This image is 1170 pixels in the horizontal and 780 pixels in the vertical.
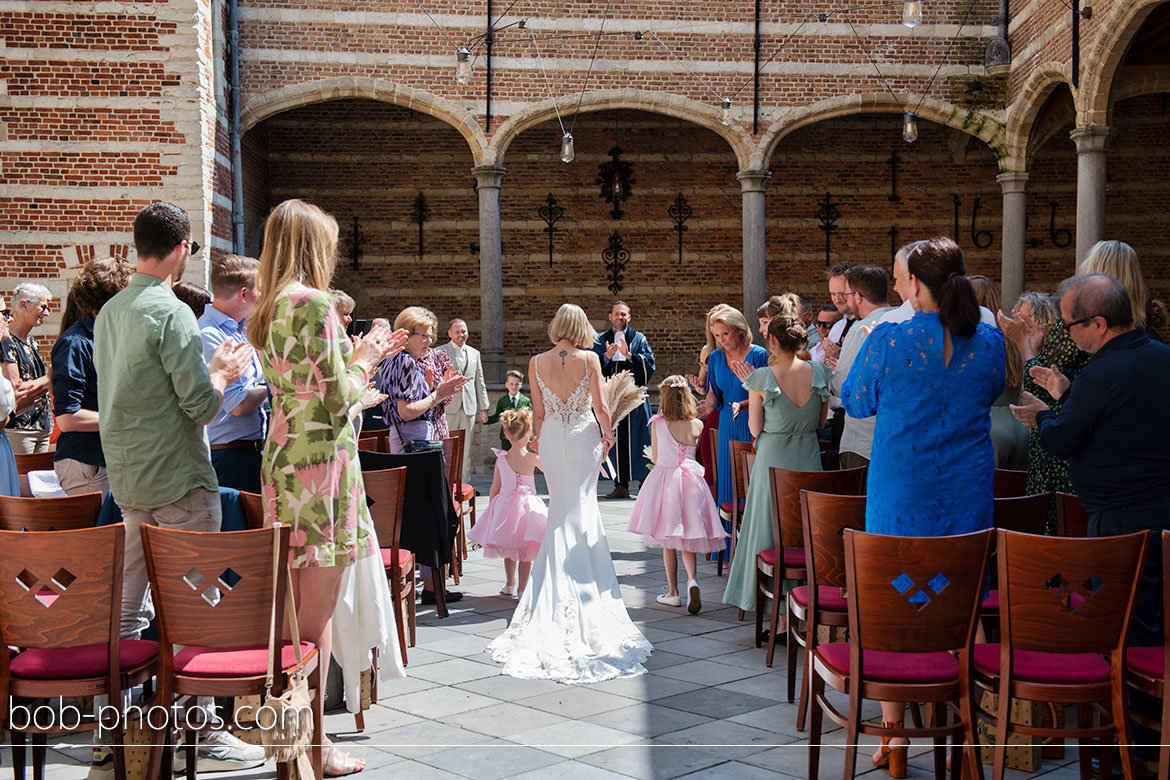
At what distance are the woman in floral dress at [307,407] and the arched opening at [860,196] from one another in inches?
457

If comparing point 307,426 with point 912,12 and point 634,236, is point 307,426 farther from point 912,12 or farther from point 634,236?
point 634,236

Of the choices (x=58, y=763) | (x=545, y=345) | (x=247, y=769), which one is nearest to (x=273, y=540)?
(x=247, y=769)

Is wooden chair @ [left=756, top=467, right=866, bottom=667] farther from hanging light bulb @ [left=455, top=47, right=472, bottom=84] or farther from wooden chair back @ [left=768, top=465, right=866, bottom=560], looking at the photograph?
hanging light bulb @ [left=455, top=47, right=472, bottom=84]

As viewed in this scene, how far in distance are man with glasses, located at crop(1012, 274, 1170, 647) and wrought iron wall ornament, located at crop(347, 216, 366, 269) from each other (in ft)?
38.2

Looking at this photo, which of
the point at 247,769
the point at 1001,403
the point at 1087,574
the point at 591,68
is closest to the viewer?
the point at 1087,574

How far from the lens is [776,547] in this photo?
13.6 ft

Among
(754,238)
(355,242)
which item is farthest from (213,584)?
(355,242)

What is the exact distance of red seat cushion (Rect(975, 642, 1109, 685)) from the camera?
281 cm

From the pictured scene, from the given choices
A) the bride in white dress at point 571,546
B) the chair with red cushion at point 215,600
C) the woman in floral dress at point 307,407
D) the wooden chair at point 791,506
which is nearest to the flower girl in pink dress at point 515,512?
the bride in white dress at point 571,546

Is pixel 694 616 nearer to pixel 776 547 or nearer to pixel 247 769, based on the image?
pixel 776 547

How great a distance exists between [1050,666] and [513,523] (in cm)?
304

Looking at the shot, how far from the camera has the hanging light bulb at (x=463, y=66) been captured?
10652 mm

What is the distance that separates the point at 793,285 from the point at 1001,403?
961 cm

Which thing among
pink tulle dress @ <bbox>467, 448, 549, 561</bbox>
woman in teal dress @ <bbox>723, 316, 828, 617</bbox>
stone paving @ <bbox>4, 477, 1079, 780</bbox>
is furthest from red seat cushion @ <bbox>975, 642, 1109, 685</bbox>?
pink tulle dress @ <bbox>467, 448, 549, 561</bbox>
